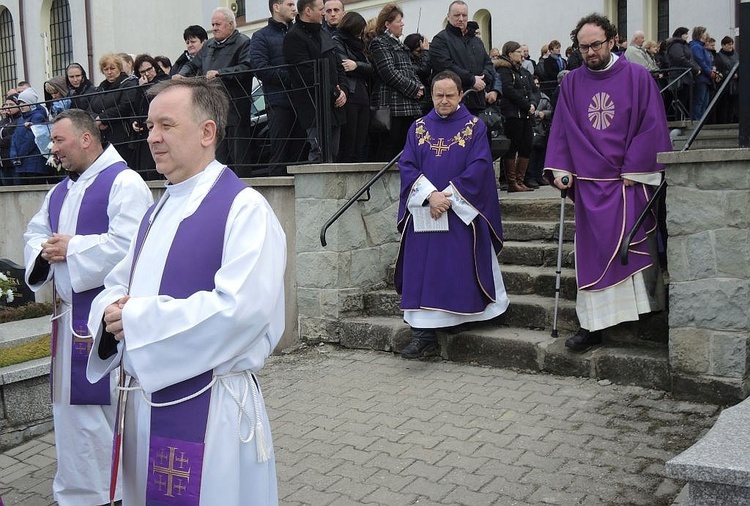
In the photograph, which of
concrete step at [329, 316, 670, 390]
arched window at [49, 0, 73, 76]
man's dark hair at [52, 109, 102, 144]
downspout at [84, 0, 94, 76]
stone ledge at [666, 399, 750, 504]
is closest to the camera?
stone ledge at [666, 399, 750, 504]

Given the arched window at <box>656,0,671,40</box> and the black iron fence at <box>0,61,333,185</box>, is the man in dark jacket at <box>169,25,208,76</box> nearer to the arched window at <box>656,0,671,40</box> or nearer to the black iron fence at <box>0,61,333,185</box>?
the black iron fence at <box>0,61,333,185</box>

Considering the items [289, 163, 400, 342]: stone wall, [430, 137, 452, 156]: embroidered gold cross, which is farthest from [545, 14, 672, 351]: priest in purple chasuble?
[289, 163, 400, 342]: stone wall

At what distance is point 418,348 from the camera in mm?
6430

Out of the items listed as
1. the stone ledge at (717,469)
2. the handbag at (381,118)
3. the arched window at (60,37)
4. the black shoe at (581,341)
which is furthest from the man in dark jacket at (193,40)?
the arched window at (60,37)

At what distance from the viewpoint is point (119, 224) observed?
4.52 m

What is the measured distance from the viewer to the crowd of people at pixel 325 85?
751cm

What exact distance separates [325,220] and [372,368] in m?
1.39

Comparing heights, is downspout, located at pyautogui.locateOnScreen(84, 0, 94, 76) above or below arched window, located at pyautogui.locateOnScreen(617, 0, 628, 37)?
above

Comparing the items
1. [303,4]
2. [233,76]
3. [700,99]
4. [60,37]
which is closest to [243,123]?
[233,76]

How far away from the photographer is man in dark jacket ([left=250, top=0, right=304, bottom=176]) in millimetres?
7816

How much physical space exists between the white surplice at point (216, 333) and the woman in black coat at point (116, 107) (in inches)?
263

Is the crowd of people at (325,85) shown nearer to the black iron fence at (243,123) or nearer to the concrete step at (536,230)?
the black iron fence at (243,123)

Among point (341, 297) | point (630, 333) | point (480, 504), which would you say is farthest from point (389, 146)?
point (480, 504)

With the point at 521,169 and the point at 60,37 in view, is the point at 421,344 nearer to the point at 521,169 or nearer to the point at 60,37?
the point at 521,169
